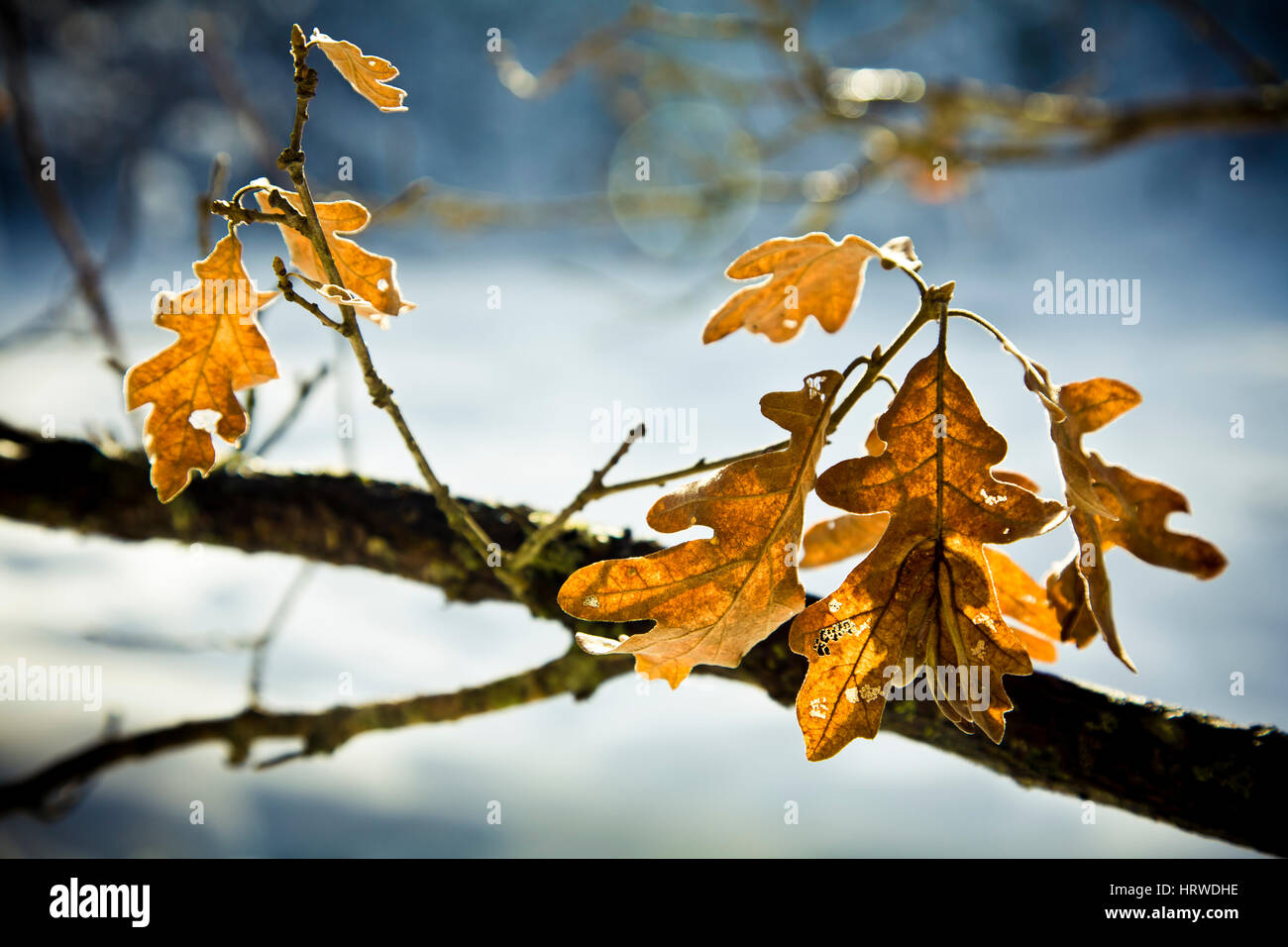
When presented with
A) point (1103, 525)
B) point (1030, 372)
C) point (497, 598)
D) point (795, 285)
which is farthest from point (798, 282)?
point (497, 598)

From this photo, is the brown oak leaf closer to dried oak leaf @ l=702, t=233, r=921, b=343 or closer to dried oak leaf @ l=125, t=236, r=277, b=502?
dried oak leaf @ l=702, t=233, r=921, b=343

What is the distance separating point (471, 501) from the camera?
1.07 m

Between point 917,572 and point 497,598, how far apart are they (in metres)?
0.61

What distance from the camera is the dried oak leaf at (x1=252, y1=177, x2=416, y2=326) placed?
715 millimetres

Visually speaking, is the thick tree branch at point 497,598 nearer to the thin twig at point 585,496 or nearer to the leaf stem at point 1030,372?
the thin twig at point 585,496

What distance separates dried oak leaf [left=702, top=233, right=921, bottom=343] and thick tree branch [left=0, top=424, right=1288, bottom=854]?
1.08ft

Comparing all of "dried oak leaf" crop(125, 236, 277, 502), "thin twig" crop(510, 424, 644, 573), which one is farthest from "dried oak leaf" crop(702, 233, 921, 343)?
"dried oak leaf" crop(125, 236, 277, 502)

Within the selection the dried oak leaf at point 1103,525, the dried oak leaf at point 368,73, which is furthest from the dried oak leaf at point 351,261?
the dried oak leaf at point 1103,525

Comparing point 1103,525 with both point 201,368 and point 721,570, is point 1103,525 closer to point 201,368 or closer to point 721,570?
point 721,570

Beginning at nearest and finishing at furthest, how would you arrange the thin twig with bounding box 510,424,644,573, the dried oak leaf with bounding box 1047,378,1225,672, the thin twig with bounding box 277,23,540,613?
1. the thin twig with bounding box 277,23,540,613
2. the dried oak leaf with bounding box 1047,378,1225,672
3. the thin twig with bounding box 510,424,644,573

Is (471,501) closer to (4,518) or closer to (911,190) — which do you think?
(4,518)

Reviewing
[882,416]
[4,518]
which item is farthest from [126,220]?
[882,416]

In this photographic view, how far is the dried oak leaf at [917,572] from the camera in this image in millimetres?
646

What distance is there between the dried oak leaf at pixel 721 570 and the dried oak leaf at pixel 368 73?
1.31 feet
